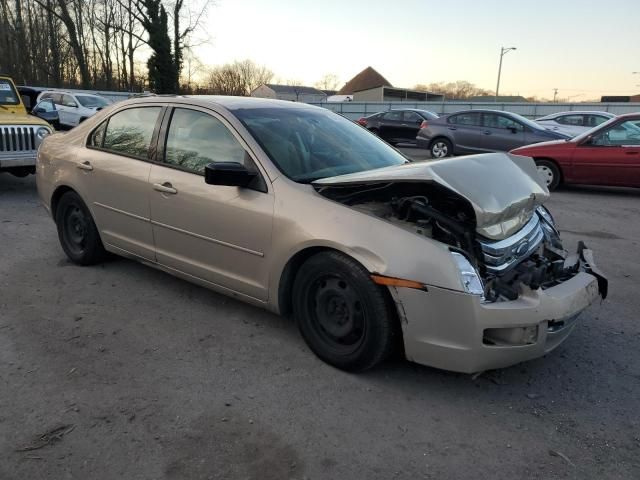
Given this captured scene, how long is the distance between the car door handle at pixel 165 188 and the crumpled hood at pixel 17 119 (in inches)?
236

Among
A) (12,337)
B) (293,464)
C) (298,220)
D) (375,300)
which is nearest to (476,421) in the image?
(375,300)

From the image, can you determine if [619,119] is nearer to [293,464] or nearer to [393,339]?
[393,339]

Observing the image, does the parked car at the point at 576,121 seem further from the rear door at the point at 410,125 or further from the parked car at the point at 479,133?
the rear door at the point at 410,125

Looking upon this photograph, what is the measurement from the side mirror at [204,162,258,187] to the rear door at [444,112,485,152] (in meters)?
11.3

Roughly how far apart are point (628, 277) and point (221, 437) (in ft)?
13.8

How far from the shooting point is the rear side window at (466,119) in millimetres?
13560

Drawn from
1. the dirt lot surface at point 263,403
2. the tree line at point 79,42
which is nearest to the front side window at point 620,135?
the dirt lot surface at point 263,403

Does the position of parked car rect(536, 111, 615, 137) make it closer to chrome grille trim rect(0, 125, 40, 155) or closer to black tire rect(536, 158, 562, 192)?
black tire rect(536, 158, 562, 192)

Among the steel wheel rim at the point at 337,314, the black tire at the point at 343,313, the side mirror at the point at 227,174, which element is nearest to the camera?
the black tire at the point at 343,313

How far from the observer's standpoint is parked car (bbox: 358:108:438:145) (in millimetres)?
18047

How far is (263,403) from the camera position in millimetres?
2762

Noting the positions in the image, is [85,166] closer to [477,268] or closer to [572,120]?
[477,268]

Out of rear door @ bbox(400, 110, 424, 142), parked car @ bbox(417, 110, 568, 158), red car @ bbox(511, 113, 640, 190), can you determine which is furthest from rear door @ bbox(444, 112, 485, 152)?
rear door @ bbox(400, 110, 424, 142)

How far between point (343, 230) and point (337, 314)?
539mm
